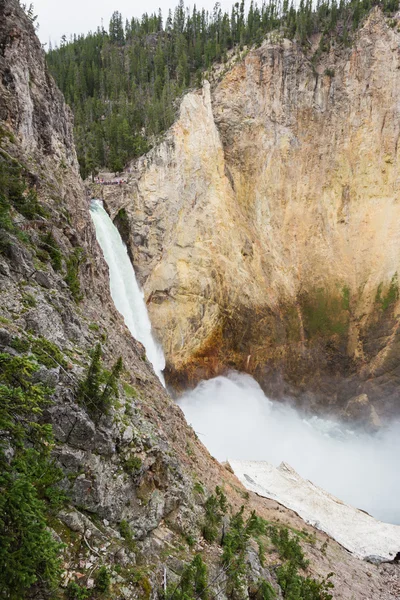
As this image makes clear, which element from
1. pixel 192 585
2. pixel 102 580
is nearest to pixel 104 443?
pixel 102 580

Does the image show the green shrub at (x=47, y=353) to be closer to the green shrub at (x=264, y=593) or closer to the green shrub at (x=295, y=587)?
the green shrub at (x=264, y=593)

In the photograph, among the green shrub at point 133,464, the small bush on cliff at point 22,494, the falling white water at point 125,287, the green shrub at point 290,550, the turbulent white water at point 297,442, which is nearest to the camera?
the small bush on cliff at point 22,494

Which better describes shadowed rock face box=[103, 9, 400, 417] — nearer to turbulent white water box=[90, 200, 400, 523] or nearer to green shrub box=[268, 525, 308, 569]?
turbulent white water box=[90, 200, 400, 523]

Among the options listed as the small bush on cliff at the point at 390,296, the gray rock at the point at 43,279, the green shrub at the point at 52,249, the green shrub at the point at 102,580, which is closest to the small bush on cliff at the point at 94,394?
the green shrub at the point at 102,580

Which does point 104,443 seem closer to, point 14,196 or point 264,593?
point 264,593

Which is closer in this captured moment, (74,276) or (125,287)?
(74,276)

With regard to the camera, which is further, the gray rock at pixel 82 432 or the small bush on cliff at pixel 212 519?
the small bush on cliff at pixel 212 519

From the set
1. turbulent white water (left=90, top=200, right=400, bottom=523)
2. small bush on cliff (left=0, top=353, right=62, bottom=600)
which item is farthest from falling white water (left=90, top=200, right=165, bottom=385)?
small bush on cliff (left=0, top=353, right=62, bottom=600)
